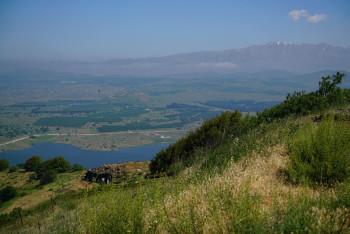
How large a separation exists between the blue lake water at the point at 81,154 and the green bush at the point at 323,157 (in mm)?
92150

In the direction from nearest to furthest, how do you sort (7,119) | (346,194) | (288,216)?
(288,216)
(346,194)
(7,119)

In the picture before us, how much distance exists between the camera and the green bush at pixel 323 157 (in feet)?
18.1

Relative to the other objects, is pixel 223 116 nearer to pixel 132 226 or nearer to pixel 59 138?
pixel 132 226

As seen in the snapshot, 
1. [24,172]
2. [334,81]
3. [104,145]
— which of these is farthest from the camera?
[104,145]

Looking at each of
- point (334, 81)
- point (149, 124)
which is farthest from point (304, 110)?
point (149, 124)

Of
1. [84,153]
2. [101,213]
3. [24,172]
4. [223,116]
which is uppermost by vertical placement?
[101,213]

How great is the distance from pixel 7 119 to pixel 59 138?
37.8m

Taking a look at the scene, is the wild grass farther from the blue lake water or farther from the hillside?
the blue lake water

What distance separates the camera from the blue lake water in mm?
100062

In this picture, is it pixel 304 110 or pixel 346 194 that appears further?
pixel 304 110

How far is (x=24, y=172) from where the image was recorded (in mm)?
57219

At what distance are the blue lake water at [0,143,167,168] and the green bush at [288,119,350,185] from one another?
92150 millimetres

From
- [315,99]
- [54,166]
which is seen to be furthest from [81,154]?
[315,99]

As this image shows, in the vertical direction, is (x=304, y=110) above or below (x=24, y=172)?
above
